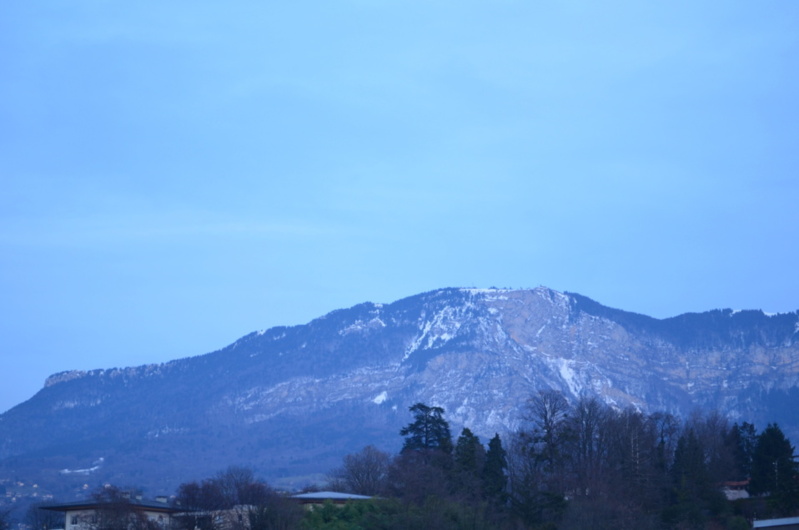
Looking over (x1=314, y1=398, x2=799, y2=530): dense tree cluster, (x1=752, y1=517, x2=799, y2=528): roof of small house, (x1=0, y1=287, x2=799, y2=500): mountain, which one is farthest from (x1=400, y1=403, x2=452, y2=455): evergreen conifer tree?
(x1=0, y1=287, x2=799, y2=500): mountain

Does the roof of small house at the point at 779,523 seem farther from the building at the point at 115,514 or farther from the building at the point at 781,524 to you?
the building at the point at 115,514

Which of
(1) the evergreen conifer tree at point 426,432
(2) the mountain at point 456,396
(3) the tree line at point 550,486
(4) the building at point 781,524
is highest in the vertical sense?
(2) the mountain at point 456,396

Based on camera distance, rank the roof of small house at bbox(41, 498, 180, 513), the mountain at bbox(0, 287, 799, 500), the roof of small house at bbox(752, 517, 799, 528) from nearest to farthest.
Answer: the roof of small house at bbox(752, 517, 799, 528), the roof of small house at bbox(41, 498, 180, 513), the mountain at bbox(0, 287, 799, 500)

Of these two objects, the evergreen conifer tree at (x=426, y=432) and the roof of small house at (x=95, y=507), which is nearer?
the roof of small house at (x=95, y=507)

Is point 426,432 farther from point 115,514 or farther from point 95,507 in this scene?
point 115,514

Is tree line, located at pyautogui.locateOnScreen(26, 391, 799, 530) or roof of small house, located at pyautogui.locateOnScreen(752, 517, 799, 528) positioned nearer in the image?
tree line, located at pyautogui.locateOnScreen(26, 391, 799, 530)

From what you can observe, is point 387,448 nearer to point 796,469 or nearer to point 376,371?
point 376,371

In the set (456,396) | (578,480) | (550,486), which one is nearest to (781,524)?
(578,480)

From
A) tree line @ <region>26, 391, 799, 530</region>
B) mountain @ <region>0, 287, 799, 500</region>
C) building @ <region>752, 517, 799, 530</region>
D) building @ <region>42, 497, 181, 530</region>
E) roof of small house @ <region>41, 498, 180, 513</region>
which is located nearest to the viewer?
tree line @ <region>26, 391, 799, 530</region>

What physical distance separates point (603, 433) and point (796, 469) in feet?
41.3

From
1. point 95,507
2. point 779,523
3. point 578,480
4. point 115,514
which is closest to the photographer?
point 779,523

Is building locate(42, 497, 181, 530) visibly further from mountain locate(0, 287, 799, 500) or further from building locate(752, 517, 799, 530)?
mountain locate(0, 287, 799, 500)

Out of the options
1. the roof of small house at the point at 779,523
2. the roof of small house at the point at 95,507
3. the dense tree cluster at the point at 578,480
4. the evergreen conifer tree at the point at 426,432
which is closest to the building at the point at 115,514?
the roof of small house at the point at 95,507

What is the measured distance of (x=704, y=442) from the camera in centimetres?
7900
